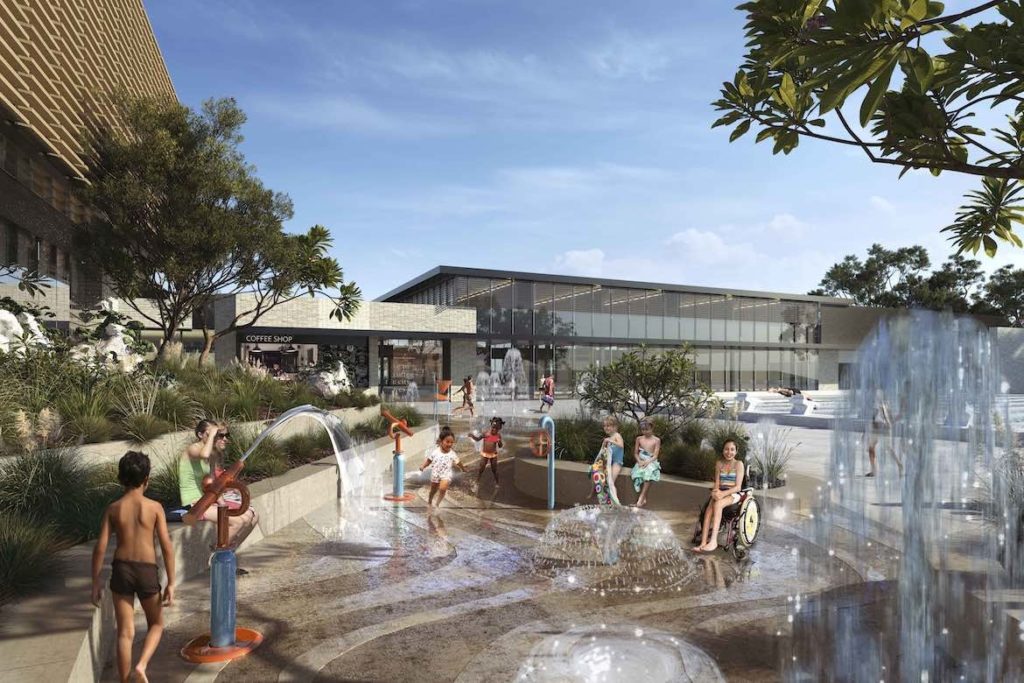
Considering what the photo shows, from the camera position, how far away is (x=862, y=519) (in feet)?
27.2

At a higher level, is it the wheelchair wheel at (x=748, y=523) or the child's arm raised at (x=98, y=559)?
the child's arm raised at (x=98, y=559)

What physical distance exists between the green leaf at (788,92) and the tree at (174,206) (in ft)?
61.4

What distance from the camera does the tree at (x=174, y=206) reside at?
2028 centimetres

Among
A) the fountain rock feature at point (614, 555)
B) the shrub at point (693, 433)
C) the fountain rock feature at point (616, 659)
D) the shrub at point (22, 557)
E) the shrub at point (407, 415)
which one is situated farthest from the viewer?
the shrub at point (407, 415)

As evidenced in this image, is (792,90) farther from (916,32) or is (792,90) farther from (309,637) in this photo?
(309,637)

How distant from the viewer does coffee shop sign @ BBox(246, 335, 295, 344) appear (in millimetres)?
35625

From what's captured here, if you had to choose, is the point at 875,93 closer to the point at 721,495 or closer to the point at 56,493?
the point at 721,495

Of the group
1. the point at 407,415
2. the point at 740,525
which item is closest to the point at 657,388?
the point at 740,525

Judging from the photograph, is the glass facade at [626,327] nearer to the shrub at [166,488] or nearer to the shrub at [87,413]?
the shrub at [87,413]

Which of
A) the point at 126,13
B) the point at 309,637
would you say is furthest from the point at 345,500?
the point at 126,13

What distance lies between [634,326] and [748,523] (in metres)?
35.6

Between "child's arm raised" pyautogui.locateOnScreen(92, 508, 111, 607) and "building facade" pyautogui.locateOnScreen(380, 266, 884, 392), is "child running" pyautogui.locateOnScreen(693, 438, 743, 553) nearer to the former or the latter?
"child's arm raised" pyautogui.locateOnScreen(92, 508, 111, 607)

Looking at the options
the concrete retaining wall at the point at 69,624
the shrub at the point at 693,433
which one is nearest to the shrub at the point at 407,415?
the shrub at the point at 693,433

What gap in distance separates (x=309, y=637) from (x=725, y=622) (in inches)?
136
